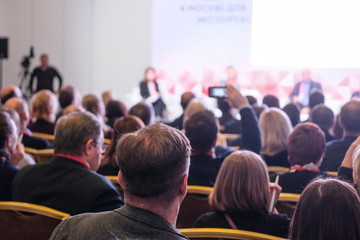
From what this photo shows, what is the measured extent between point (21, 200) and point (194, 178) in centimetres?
121

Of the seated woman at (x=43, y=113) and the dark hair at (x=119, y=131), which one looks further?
the seated woman at (x=43, y=113)

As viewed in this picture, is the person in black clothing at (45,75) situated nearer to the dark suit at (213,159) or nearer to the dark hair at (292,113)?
the dark hair at (292,113)

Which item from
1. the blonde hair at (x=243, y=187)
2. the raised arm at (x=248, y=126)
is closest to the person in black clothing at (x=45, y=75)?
the raised arm at (x=248, y=126)

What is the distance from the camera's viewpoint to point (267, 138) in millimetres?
4801

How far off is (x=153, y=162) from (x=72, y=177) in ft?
4.61

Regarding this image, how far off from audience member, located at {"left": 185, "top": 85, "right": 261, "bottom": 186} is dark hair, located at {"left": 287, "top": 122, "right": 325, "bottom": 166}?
351mm

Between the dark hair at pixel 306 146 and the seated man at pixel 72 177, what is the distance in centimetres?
131

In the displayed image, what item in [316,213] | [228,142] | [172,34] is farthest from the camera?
[172,34]

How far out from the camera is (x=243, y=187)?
9.12ft

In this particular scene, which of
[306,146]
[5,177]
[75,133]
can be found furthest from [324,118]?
[5,177]

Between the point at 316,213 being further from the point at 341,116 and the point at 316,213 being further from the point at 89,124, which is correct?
the point at 341,116

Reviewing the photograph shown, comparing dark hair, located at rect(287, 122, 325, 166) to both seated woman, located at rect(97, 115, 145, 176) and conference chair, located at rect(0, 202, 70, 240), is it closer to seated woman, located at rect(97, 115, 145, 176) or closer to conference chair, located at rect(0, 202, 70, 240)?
seated woman, located at rect(97, 115, 145, 176)

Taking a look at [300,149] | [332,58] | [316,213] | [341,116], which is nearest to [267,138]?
[341,116]

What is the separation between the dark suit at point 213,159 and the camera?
3793mm
